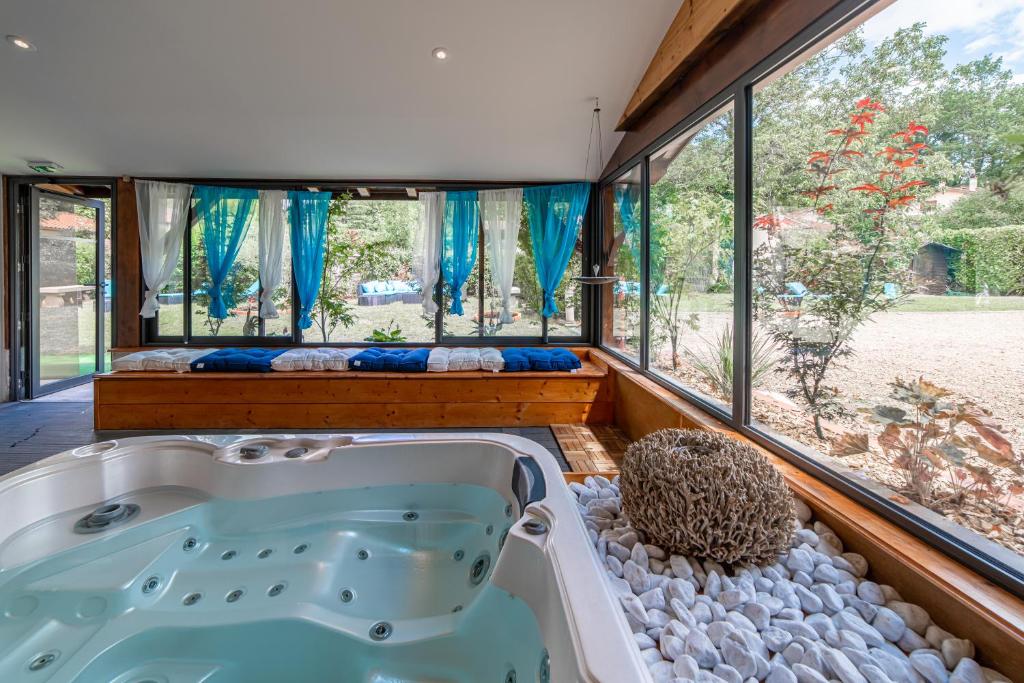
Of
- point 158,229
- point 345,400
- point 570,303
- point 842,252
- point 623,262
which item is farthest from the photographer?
point 570,303

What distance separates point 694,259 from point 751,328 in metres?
0.72

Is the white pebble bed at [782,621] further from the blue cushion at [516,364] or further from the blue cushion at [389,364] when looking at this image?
the blue cushion at [389,364]

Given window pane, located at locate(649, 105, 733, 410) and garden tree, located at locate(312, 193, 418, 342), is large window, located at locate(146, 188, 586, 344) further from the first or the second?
window pane, located at locate(649, 105, 733, 410)

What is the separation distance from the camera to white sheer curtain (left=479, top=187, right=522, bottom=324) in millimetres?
4367

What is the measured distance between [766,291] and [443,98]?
2341 mm

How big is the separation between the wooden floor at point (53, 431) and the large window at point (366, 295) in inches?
35.5

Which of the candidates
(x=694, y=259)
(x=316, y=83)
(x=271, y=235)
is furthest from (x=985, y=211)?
(x=271, y=235)

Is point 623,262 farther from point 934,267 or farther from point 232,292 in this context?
point 232,292

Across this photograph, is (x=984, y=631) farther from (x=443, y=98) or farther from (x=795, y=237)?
(x=443, y=98)

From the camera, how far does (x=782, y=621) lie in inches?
43.7

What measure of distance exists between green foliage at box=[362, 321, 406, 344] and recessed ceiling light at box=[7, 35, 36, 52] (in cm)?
276

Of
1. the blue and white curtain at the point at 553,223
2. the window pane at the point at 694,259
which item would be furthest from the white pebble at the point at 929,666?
the blue and white curtain at the point at 553,223

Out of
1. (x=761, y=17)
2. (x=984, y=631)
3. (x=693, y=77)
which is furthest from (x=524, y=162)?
(x=984, y=631)

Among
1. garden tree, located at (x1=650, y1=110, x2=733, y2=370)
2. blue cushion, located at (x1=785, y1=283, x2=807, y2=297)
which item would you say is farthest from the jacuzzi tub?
garden tree, located at (x1=650, y1=110, x2=733, y2=370)
